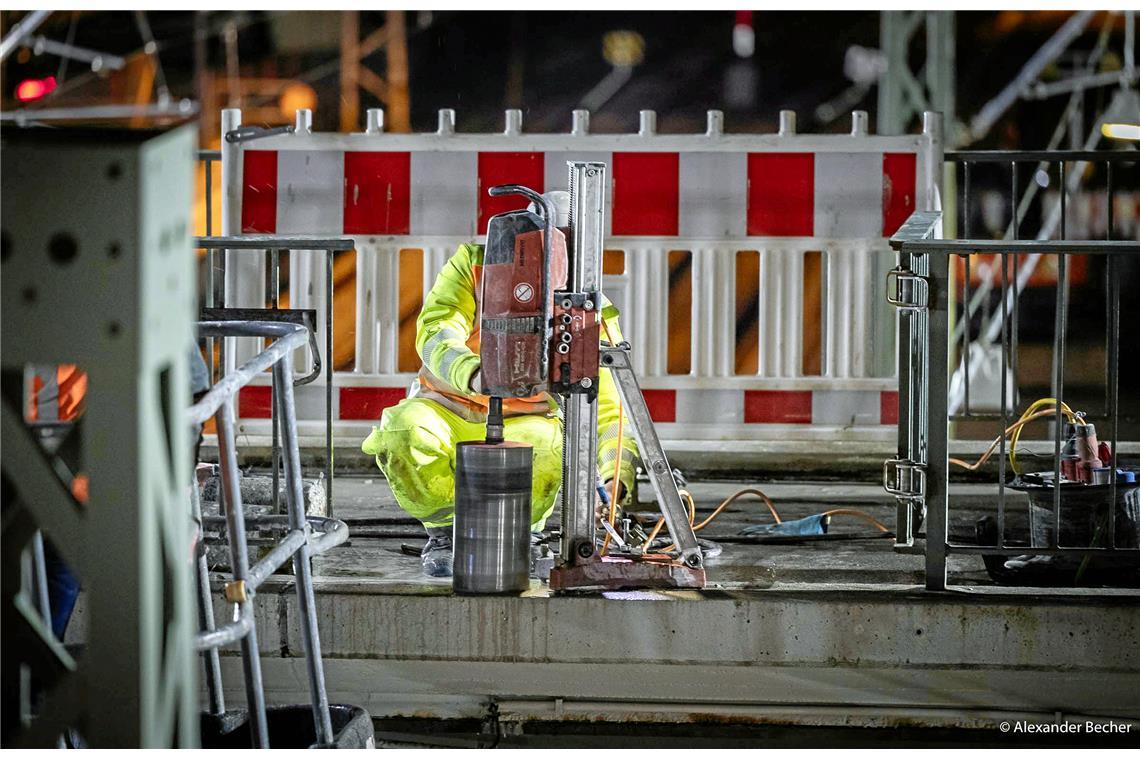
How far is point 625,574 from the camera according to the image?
4309mm

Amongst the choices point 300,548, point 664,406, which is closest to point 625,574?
point 300,548

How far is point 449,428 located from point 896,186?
2.78 meters

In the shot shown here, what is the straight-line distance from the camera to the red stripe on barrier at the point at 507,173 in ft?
21.5

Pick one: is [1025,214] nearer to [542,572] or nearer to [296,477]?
[542,572]

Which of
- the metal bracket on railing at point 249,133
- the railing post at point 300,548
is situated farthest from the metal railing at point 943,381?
the metal bracket on railing at point 249,133

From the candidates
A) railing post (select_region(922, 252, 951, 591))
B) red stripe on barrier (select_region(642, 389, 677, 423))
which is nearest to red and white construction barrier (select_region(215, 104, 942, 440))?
red stripe on barrier (select_region(642, 389, 677, 423))

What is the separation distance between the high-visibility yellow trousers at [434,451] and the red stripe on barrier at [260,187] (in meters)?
2.16

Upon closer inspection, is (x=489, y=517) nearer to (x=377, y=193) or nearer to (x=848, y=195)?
(x=377, y=193)

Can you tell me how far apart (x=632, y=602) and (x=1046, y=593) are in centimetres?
128

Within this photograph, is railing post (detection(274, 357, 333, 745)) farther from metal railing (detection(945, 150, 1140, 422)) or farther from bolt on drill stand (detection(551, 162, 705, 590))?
metal railing (detection(945, 150, 1140, 422))

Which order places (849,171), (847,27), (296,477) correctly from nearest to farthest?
(296,477), (849,171), (847,27)

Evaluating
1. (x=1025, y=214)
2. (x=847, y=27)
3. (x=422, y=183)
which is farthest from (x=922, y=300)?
(x=847, y=27)

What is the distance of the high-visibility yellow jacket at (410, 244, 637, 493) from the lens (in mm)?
4805

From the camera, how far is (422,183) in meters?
6.62
